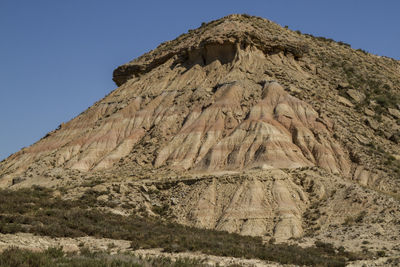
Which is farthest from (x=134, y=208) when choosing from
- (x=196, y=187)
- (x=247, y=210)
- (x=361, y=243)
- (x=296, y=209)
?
(x=361, y=243)

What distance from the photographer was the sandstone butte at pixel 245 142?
107 feet

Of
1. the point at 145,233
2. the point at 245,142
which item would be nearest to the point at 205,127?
the point at 245,142

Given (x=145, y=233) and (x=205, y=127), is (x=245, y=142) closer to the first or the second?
(x=205, y=127)

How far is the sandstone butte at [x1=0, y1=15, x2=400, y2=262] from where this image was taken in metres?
32.5

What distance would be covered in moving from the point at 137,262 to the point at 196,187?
796 inches

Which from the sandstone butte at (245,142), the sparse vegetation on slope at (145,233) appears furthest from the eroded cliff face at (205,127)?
the sparse vegetation on slope at (145,233)

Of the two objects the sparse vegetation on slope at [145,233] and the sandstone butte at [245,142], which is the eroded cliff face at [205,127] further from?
the sparse vegetation on slope at [145,233]

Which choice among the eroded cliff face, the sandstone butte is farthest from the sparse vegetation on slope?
the eroded cliff face

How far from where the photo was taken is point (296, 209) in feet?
107

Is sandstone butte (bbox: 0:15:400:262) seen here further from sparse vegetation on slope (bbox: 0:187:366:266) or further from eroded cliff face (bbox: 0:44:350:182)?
sparse vegetation on slope (bbox: 0:187:366:266)

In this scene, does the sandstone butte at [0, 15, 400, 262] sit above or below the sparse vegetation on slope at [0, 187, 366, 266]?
above

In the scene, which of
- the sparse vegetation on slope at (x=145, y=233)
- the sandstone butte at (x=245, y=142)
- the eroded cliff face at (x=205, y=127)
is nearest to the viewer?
the sparse vegetation on slope at (x=145, y=233)

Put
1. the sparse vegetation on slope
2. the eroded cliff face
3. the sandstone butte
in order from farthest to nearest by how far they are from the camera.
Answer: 1. the eroded cliff face
2. the sandstone butte
3. the sparse vegetation on slope

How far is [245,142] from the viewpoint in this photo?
132ft
